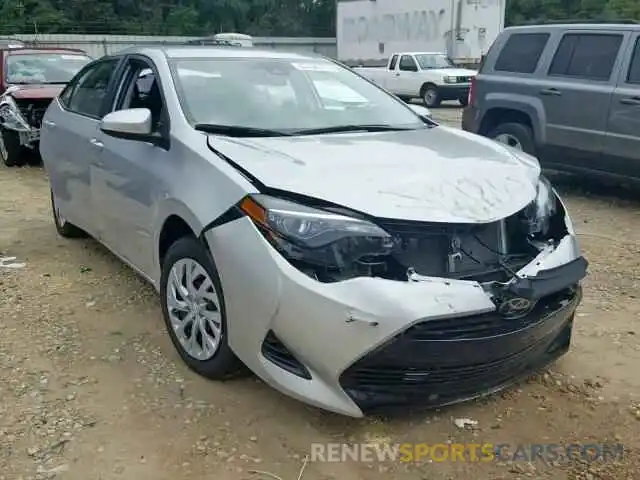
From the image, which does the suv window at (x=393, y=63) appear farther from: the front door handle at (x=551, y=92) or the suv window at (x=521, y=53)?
the front door handle at (x=551, y=92)

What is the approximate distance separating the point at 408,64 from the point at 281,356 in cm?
1963

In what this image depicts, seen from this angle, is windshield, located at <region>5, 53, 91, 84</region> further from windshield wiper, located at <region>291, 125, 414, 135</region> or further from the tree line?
the tree line

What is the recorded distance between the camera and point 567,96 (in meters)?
7.39

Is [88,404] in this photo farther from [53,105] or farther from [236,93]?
[53,105]

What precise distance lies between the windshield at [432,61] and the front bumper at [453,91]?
4.01 ft

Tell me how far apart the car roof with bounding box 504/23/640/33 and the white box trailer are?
1700cm

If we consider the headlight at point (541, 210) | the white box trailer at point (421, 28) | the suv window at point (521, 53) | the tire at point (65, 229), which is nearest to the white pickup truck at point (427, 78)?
the white box trailer at point (421, 28)

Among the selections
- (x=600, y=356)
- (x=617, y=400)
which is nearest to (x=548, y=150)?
(x=600, y=356)

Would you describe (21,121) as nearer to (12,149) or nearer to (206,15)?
(12,149)

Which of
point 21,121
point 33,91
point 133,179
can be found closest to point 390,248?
point 133,179

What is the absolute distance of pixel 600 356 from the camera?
3830 millimetres

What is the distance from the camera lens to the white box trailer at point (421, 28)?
2450 cm

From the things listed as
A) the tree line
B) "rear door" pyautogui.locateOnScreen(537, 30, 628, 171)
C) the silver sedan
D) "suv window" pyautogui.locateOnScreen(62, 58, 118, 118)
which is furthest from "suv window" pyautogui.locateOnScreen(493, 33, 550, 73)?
the tree line

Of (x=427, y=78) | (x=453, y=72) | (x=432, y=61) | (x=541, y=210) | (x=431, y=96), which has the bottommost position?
(x=431, y=96)
